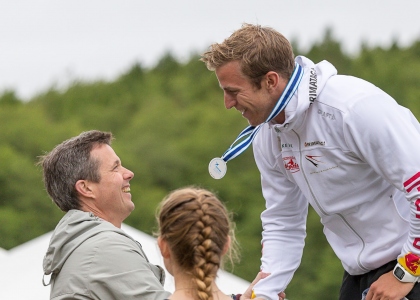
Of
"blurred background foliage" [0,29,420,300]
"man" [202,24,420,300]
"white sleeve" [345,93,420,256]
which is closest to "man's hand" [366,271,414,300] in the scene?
"man" [202,24,420,300]

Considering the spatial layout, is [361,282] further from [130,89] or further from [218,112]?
[130,89]

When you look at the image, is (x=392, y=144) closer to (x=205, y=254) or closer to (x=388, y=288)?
(x=388, y=288)

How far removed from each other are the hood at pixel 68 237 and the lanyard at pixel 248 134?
1.44ft

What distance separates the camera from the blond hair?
3.00 meters

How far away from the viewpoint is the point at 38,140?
14.7 m

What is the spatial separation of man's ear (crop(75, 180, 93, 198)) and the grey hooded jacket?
19cm

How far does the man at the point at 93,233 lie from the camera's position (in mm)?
2893

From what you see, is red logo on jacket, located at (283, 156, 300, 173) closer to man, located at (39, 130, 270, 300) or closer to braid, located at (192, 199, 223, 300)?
man, located at (39, 130, 270, 300)

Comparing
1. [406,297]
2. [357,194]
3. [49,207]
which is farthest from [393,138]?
[49,207]

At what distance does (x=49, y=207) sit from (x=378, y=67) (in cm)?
914

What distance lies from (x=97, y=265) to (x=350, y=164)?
883mm

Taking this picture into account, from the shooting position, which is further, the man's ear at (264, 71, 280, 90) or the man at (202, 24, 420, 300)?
the man's ear at (264, 71, 280, 90)

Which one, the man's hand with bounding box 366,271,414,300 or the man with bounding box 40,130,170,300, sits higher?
the man with bounding box 40,130,170,300

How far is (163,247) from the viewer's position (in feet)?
8.18
